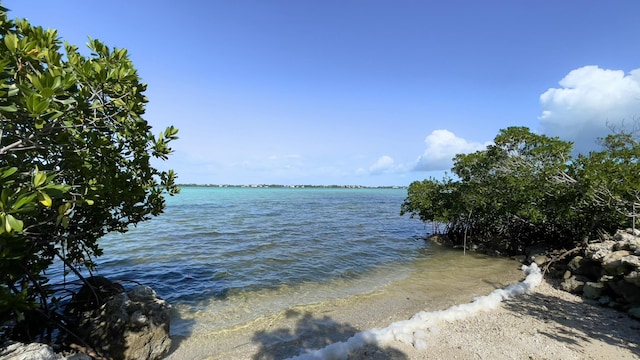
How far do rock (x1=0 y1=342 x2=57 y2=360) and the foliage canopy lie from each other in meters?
0.41

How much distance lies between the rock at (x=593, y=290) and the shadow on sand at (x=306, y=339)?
21.9 ft


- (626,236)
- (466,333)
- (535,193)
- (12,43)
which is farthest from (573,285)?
(12,43)

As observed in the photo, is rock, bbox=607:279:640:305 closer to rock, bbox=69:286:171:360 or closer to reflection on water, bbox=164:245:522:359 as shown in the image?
reflection on water, bbox=164:245:522:359

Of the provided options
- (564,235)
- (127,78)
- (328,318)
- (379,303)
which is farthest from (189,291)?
(564,235)

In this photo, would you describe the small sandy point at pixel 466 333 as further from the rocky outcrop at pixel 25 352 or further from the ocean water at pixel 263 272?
the rocky outcrop at pixel 25 352

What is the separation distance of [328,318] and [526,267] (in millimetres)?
8696

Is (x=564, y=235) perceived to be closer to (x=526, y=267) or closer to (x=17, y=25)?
(x=526, y=267)

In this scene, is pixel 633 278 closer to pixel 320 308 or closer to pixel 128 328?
pixel 320 308

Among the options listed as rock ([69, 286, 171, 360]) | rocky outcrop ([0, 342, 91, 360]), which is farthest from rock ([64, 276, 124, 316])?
rocky outcrop ([0, 342, 91, 360])

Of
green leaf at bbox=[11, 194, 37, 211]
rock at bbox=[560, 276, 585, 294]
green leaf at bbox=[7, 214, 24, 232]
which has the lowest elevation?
rock at bbox=[560, 276, 585, 294]

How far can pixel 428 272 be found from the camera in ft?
40.0

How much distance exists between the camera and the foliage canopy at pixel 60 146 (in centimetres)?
275

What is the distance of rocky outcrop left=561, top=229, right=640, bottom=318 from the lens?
24.6 feet

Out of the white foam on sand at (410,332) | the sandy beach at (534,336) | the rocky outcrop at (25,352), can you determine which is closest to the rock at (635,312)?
the sandy beach at (534,336)
